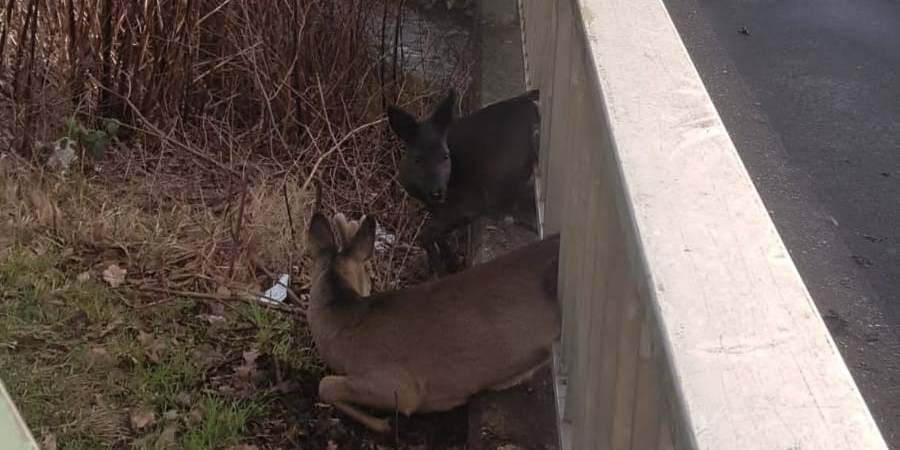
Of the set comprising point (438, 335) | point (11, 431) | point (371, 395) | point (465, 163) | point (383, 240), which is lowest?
point (383, 240)

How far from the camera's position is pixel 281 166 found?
5746mm

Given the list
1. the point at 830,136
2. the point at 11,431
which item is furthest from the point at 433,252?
the point at 11,431

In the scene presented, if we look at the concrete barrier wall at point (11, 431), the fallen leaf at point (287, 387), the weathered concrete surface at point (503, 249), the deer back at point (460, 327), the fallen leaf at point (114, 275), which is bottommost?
the fallen leaf at point (287, 387)

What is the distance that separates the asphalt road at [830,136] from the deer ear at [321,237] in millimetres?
1932

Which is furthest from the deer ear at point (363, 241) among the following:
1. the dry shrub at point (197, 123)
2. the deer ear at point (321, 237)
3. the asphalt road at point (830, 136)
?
the asphalt road at point (830, 136)

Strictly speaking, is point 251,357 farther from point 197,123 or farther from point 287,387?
point 197,123

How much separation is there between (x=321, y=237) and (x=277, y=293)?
665 millimetres

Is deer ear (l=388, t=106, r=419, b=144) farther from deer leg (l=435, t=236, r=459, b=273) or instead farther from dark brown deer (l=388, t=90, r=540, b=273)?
deer leg (l=435, t=236, r=459, b=273)

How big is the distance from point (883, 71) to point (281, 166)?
401 cm

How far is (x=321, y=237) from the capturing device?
4301 mm

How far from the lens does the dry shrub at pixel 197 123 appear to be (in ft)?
17.1

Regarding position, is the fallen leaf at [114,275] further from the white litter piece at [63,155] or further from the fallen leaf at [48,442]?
the fallen leaf at [48,442]

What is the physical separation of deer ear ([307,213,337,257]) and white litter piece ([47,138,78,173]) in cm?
180

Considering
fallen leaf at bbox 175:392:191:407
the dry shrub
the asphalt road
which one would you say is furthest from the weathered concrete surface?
the asphalt road
